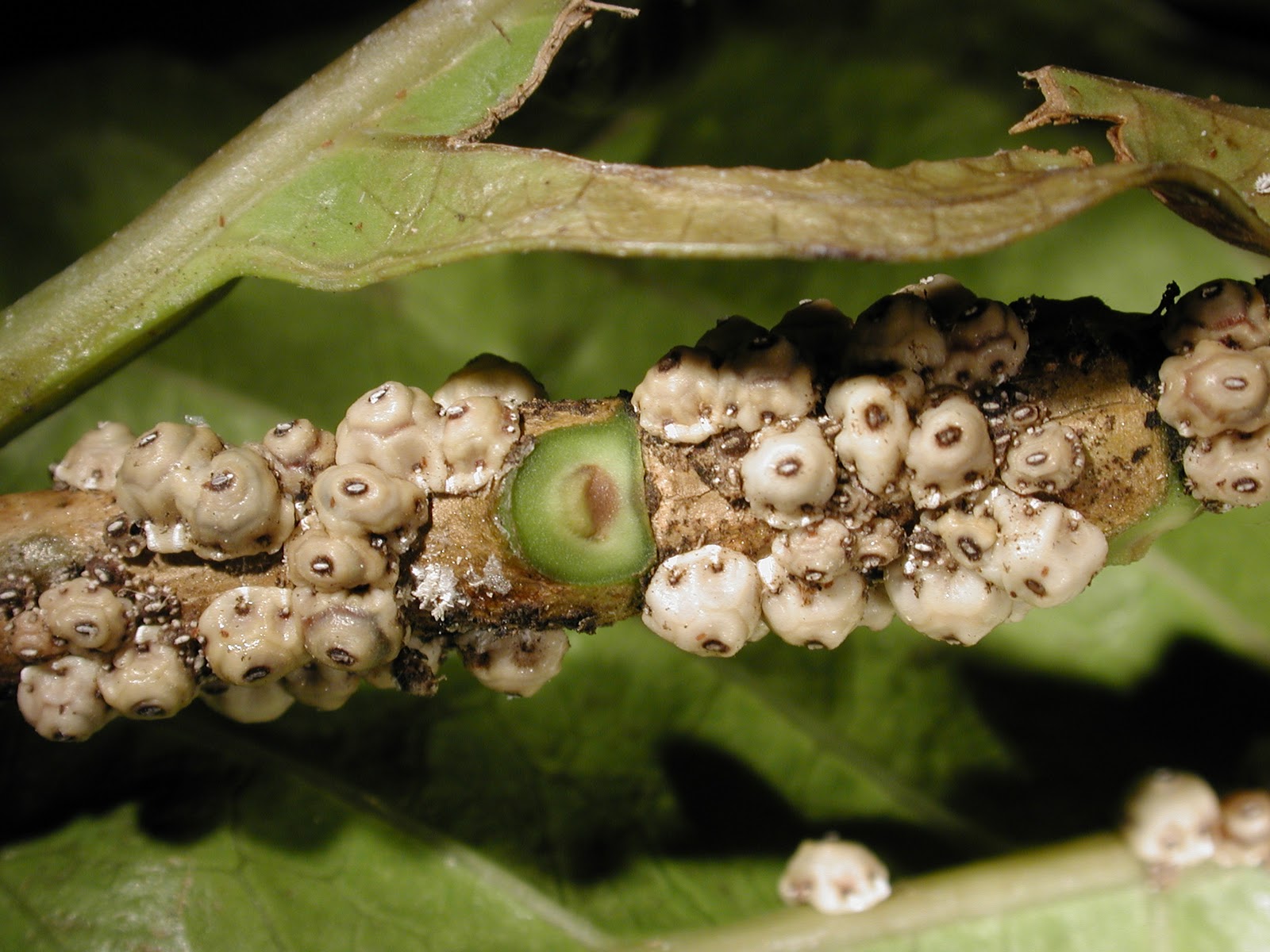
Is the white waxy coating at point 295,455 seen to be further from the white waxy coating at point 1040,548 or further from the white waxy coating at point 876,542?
the white waxy coating at point 1040,548

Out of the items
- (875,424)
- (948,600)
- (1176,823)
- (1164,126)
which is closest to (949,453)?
(875,424)

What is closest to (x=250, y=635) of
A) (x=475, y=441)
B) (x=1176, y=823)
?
(x=475, y=441)

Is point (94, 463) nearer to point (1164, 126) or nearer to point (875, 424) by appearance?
point (875, 424)

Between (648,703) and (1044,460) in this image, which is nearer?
(1044,460)

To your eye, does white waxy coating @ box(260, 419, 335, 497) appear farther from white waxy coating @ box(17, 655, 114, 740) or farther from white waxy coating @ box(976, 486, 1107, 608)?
white waxy coating @ box(976, 486, 1107, 608)

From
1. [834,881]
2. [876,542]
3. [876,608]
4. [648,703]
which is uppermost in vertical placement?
[876,542]

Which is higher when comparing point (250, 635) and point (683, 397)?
point (683, 397)

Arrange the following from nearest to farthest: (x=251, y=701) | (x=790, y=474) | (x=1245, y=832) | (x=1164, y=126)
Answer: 1. (x=790, y=474)
2. (x=1164, y=126)
3. (x=251, y=701)
4. (x=1245, y=832)

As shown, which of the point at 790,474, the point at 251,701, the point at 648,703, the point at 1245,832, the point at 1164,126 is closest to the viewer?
the point at 790,474
